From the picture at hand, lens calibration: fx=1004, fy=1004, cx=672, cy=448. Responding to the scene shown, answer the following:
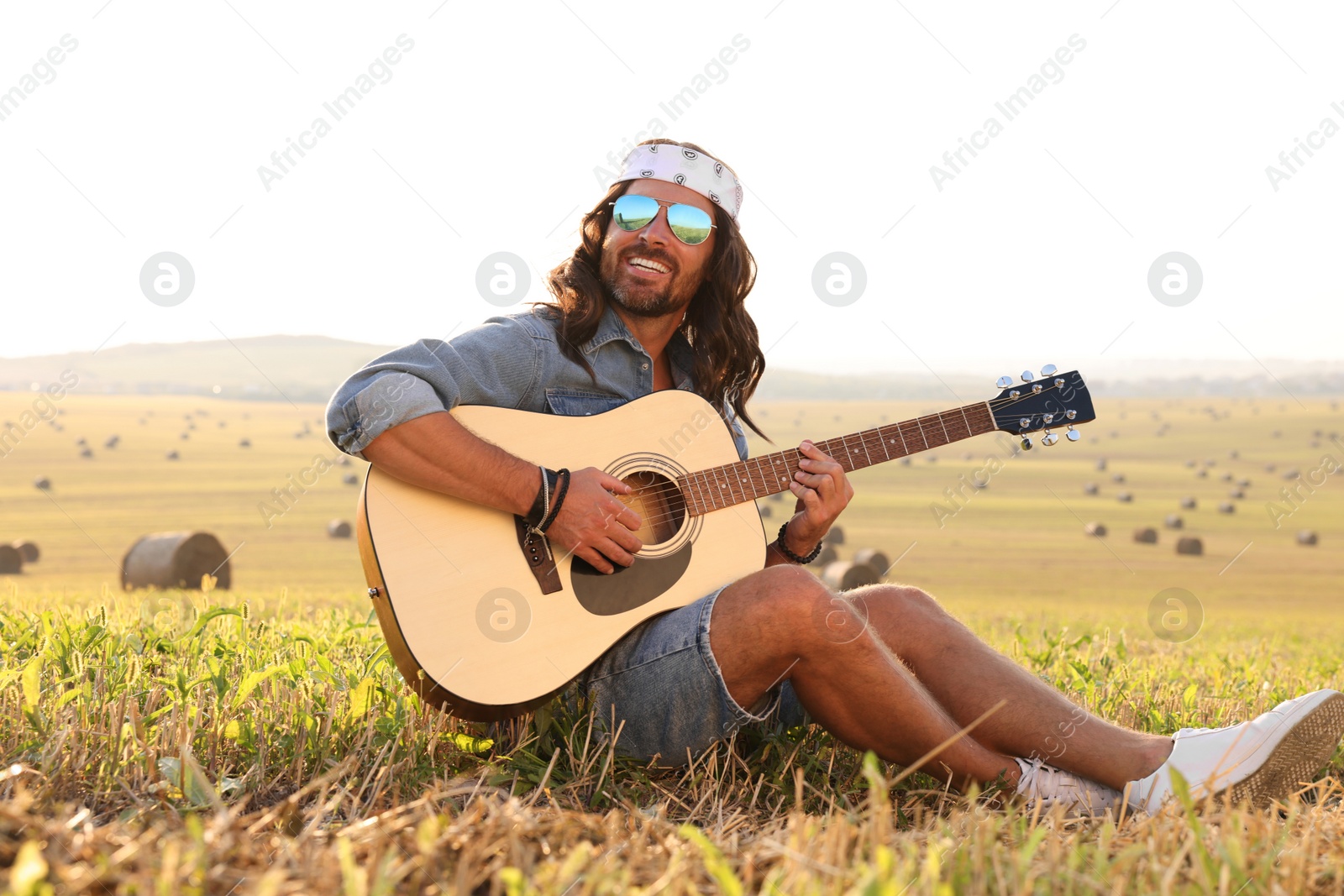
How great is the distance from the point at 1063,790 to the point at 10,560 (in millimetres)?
16217

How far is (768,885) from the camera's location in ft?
5.16

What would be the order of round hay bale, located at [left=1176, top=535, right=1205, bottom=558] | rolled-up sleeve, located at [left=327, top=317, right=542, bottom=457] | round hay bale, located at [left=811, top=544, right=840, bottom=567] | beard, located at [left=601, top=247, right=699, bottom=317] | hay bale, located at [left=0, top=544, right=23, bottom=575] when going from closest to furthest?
rolled-up sleeve, located at [left=327, top=317, right=542, bottom=457], beard, located at [left=601, top=247, right=699, bottom=317], hay bale, located at [left=0, top=544, right=23, bottom=575], round hay bale, located at [left=811, top=544, right=840, bottom=567], round hay bale, located at [left=1176, top=535, right=1205, bottom=558]

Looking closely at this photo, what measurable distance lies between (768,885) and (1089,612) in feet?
35.9

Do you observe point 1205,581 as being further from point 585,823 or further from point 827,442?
point 585,823

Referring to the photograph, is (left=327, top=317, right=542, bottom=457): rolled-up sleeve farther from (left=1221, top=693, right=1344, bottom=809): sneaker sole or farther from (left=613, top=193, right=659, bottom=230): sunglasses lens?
(left=1221, top=693, right=1344, bottom=809): sneaker sole

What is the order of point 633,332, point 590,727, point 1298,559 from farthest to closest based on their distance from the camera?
1. point 1298,559
2. point 633,332
3. point 590,727

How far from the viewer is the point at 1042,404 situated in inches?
144

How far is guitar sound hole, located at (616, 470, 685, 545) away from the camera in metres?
3.29

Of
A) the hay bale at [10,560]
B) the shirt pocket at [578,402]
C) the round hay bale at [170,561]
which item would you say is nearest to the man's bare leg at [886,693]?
the shirt pocket at [578,402]

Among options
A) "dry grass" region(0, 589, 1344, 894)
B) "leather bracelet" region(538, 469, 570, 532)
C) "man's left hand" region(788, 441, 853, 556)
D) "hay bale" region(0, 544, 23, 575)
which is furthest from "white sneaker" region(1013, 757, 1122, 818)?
"hay bale" region(0, 544, 23, 575)

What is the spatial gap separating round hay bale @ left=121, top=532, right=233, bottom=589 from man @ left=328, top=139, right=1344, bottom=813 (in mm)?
8887

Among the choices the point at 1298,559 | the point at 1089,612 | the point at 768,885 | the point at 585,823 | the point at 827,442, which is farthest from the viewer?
the point at 1298,559

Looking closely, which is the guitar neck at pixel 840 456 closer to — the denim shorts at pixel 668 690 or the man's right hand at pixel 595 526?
the man's right hand at pixel 595 526

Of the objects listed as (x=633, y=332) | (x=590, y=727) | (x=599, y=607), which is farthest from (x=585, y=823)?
(x=633, y=332)
